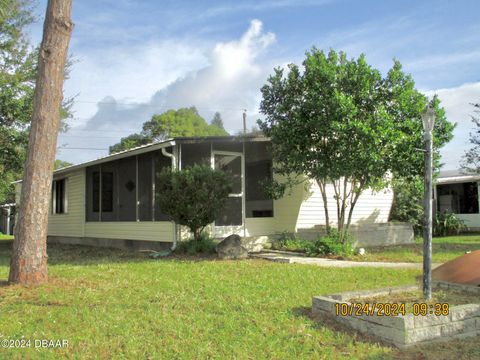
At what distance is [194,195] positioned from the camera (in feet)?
32.4

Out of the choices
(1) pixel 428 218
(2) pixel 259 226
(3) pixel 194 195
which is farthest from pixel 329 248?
(1) pixel 428 218

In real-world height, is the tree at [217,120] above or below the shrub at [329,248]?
above

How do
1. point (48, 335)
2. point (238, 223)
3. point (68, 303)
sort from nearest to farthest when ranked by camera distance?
point (48, 335)
point (68, 303)
point (238, 223)

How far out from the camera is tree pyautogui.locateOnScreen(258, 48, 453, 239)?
9070 millimetres

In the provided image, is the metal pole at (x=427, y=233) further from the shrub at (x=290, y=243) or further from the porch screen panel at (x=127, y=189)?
the porch screen panel at (x=127, y=189)

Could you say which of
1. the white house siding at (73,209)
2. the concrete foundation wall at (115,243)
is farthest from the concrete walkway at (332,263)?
the white house siding at (73,209)

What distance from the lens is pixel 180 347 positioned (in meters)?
3.96

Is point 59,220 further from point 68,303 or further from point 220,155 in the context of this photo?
point 68,303

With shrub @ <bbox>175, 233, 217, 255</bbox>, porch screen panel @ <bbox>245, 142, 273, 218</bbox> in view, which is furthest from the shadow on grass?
porch screen panel @ <bbox>245, 142, 273, 218</bbox>

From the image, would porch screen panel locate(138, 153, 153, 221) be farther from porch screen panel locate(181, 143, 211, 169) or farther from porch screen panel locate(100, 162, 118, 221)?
porch screen panel locate(100, 162, 118, 221)

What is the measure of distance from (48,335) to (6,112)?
37.5 ft

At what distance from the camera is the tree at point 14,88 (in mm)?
13781

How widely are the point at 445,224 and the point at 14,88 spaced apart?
16123 mm

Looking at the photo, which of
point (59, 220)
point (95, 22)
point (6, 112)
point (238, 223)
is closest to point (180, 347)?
point (238, 223)
